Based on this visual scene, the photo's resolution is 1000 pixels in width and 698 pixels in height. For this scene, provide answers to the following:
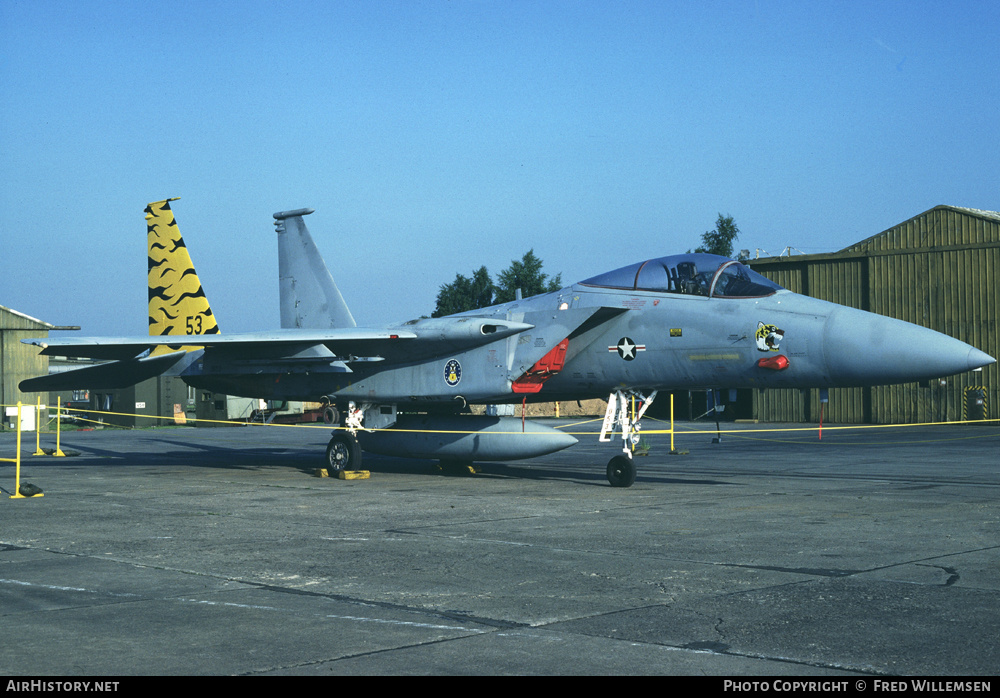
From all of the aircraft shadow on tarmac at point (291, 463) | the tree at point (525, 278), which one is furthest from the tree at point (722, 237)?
the aircraft shadow on tarmac at point (291, 463)

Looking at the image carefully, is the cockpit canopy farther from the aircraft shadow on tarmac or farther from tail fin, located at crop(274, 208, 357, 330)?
tail fin, located at crop(274, 208, 357, 330)

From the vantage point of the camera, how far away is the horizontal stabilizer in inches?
681

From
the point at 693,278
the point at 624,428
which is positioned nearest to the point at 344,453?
the point at 624,428

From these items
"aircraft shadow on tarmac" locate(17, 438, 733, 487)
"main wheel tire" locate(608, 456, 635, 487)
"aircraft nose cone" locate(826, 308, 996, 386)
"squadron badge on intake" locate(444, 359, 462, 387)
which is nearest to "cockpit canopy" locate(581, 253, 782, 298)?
"aircraft nose cone" locate(826, 308, 996, 386)

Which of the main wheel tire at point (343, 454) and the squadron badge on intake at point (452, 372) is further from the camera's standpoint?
the main wheel tire at point (343, 454)

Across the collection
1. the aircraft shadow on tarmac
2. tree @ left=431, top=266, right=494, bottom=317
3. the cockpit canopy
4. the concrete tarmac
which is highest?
tree @ left=431, top=266, right=494, bottom=317

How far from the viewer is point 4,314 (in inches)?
1529

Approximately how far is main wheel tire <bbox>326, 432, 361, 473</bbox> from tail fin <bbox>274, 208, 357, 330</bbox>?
3397 mm

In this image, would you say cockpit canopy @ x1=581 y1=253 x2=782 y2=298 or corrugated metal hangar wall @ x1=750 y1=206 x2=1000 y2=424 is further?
corrugated metal hangar wall @ x1=750 y1=206 x2=1000 y2=424

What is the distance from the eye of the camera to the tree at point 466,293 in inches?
3216

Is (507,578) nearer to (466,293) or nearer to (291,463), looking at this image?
(291,463)

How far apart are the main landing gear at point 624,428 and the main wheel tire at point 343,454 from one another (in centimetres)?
442

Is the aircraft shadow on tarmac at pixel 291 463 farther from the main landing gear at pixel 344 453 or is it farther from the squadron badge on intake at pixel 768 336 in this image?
the squadron badge on intake at pixel 768 336
